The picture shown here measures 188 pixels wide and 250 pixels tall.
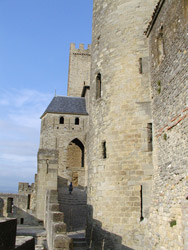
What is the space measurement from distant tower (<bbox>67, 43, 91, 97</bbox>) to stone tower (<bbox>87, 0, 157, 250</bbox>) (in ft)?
79.3

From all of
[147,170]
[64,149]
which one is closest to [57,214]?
[147,170]

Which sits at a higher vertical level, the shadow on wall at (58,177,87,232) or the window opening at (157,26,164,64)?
the window opening at (157,26,164,64)

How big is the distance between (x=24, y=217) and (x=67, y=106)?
44.2 feet

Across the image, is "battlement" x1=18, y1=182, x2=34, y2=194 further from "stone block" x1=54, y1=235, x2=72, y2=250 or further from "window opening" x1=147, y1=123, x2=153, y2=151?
"stone block" x1=54, y1=235, x2=72, y2=250

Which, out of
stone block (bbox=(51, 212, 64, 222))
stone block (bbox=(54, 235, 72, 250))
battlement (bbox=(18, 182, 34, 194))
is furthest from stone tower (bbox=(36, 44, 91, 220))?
stone block (bbox=(54, 235, 72, 250))

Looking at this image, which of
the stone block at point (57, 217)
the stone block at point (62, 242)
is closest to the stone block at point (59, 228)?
the stone block at point (62, 242)

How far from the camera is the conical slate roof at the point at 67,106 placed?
27266 millimetres

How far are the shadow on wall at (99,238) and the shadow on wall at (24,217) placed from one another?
238 inches

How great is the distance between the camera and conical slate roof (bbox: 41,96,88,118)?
2727cm

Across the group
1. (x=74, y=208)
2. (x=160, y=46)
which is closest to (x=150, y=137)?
(x=160, y=46)

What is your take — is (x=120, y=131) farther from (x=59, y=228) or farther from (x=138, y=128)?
(x=59, y=228)

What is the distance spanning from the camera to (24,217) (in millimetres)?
16422

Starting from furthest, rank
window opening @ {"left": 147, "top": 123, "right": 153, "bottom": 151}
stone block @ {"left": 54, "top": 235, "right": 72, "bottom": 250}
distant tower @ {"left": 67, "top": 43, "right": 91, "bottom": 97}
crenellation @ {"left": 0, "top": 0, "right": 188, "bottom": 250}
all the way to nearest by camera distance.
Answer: distant tower @ {"left": 67, "top": 43, "right": 91, "bottom": 97}
window opening @ {"left": 147, "top": 123, "right": 153, "bottom": 151}
crenellation @ {"left": 0, "top": 0, "right": 188, "bottom": 250}
stone block @ {"left": 54, "top": 235, "right": 72, "bottom": 250}

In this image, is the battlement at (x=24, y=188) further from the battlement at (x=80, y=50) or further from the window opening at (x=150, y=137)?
the battlement at (x=80, y=50)
